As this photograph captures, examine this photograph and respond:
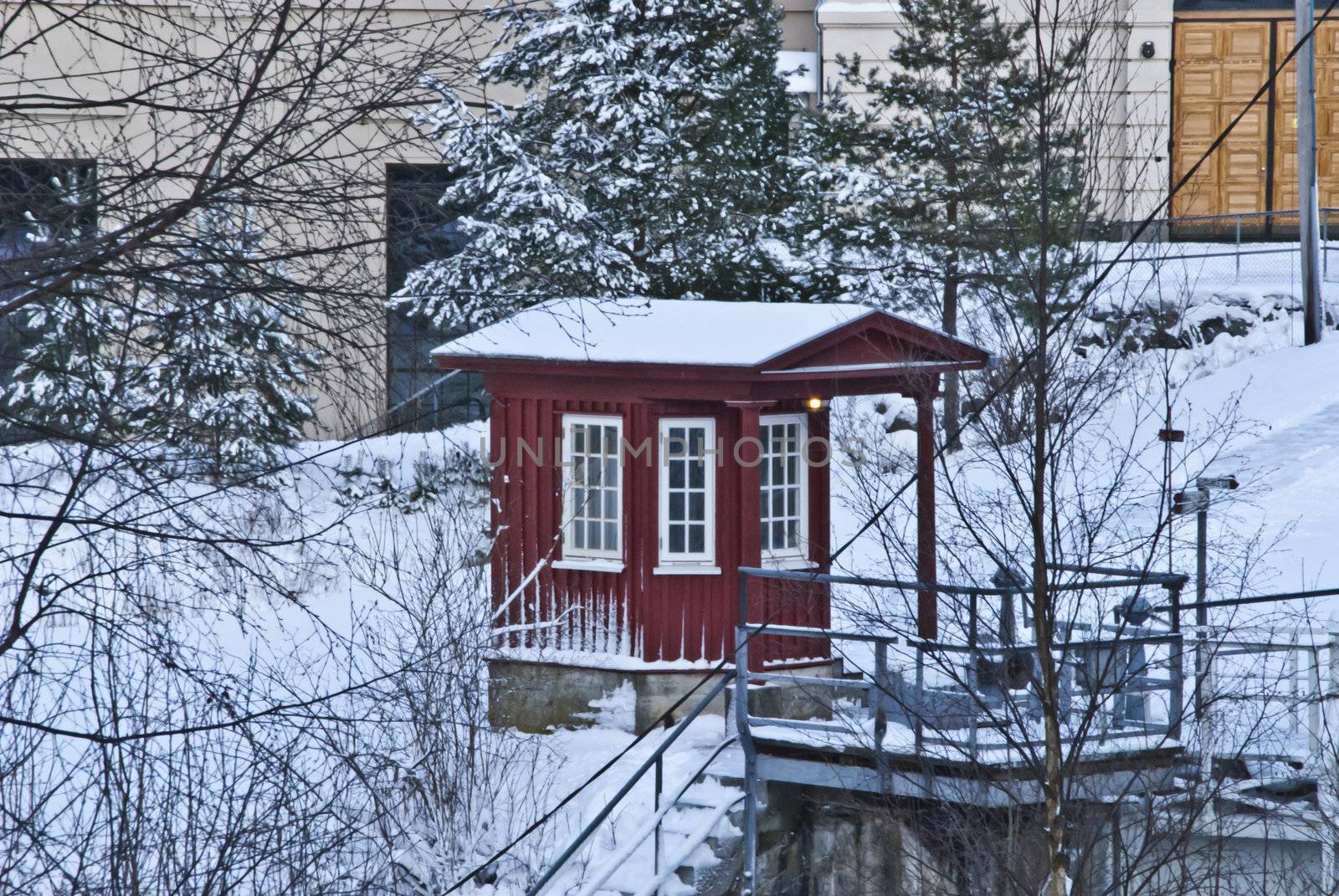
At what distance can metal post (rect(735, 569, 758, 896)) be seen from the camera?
10.6m

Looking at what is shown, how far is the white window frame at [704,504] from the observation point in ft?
37.8

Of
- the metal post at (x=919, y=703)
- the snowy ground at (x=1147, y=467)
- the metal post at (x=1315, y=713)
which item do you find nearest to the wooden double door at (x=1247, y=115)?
the snowy ground at (x=1147, y=467)

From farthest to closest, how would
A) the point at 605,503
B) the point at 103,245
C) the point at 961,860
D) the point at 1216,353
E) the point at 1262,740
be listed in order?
the point at 1216,353, the point at 605,503, the point at 1262,740, the point at 961,860, the point at 103,245

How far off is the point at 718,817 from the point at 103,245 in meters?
7.22

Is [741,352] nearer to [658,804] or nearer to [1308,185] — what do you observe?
[658,804]

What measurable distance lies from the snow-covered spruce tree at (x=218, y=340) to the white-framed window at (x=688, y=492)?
21.0 feet

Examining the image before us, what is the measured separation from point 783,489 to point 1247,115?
18773mm

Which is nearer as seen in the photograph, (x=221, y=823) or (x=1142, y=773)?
(x=1142, y=773)

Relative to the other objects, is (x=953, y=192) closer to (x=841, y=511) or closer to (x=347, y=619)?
(x=841, y=511)

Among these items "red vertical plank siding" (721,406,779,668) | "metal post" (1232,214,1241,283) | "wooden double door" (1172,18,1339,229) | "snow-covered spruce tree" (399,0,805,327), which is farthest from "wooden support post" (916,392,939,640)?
"wooden double door" (1172,18,1339,229)

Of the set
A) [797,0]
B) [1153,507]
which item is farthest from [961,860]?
[797,0]

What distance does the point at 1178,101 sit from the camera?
2631cm

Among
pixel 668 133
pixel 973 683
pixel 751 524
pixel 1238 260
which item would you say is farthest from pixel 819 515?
pixel 1238 260

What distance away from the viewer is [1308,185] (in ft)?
71.3
